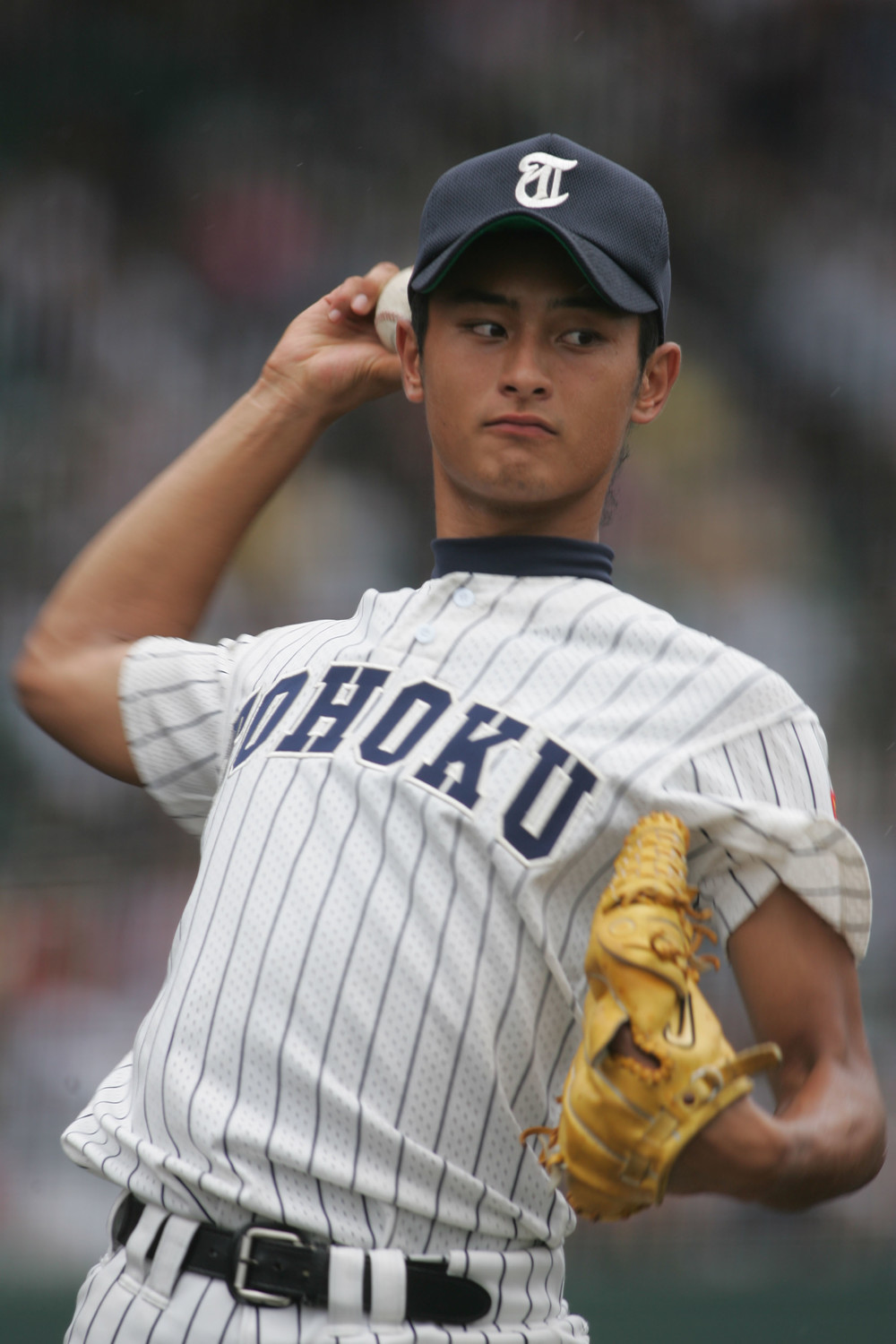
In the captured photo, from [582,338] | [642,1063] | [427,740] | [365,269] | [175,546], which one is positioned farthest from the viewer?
[365,269]

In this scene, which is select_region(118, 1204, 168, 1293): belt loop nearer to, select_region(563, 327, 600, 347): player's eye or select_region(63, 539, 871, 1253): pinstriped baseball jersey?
select_region(63, 539, 871, 1253): pinstriped baseball jersey

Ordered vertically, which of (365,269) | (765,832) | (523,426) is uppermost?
(365,269)

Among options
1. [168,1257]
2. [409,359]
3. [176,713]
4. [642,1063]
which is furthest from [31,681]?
[642,1063]

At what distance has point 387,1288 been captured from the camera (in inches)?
42.1

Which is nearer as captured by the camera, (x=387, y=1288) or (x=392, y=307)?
(x=387, y=1288)

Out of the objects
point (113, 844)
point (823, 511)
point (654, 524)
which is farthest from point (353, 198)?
point (113, 844)

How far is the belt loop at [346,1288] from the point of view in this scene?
1.07 meters

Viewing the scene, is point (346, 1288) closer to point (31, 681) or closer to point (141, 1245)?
point (141, 1245)

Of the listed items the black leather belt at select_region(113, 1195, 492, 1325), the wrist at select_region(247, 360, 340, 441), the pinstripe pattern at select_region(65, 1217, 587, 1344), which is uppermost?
the wrist at select_region(247, 360, 340, 441)

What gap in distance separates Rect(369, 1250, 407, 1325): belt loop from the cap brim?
0.82m

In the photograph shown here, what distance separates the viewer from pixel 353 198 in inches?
133

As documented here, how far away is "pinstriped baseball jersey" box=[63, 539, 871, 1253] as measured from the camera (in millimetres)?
1102

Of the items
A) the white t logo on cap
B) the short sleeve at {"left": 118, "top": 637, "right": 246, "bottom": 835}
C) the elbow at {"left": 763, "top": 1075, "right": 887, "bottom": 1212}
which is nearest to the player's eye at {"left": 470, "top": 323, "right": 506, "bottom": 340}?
the white t logo on cap

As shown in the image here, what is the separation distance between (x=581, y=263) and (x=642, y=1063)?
2.23ft
